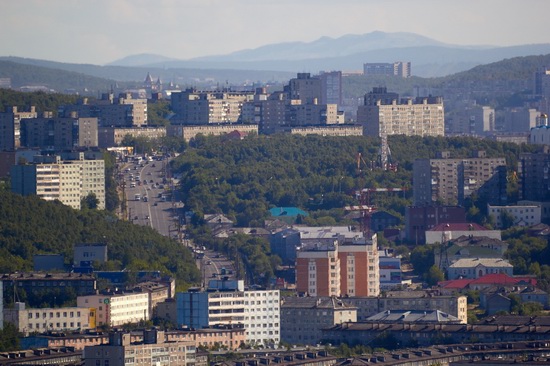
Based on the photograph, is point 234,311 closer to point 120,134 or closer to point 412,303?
point 412,303

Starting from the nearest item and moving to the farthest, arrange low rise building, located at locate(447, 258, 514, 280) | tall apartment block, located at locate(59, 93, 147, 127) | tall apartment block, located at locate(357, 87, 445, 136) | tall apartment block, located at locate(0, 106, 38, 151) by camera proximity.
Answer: low rise building, located at locate(447, 258, 514, 280), tall apartment block, located at locate(0, 106, 38, 151), tall apartment block, located at locate(59, 93, 147, 127), tall apartment block, located at locate(357, 87, 445, 136)

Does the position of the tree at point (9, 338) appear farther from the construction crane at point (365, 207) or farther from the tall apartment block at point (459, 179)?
the tall apartment block at point (459, 179)

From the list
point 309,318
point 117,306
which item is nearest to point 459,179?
point 309,318

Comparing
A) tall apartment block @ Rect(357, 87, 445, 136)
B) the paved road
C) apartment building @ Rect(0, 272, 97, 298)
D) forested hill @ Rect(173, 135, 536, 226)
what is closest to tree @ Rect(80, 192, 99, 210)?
the paved road

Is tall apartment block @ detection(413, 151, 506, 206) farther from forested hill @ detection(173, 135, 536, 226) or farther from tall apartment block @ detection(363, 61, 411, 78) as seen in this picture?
tall apartment block @ detection(363, 61, 411, 78)

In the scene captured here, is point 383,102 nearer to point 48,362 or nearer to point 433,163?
point 433,163
